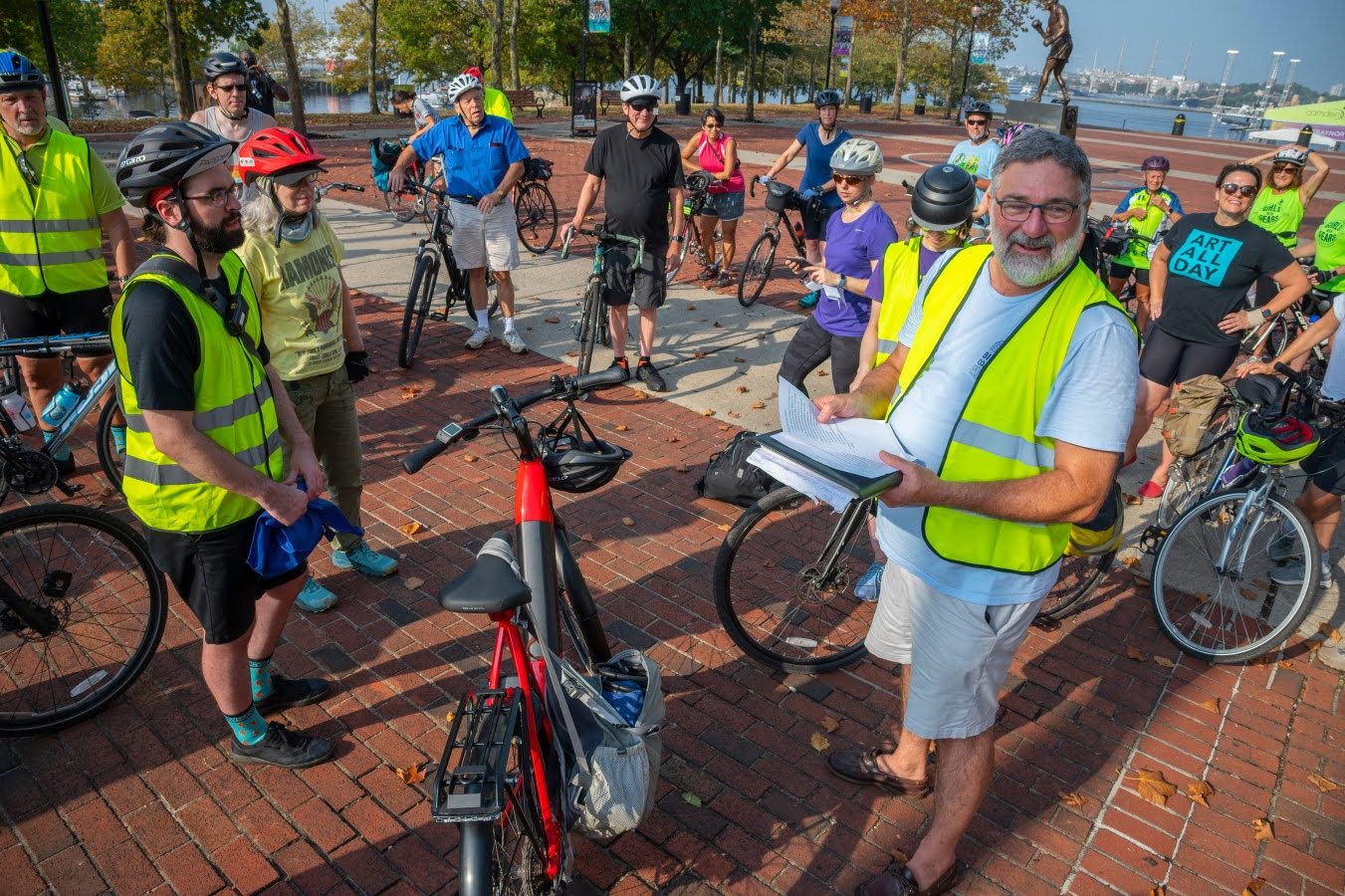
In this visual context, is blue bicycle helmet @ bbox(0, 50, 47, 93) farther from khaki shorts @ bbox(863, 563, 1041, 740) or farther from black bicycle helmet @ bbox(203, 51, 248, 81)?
khaki shorts @ bbox(863, 563, 1041, 740)

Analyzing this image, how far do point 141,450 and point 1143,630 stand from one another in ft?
15.3

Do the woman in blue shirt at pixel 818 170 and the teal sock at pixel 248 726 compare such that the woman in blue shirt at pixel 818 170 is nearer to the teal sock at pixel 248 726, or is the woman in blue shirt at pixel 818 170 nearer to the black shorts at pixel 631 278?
the black shorts at pixel 631 278

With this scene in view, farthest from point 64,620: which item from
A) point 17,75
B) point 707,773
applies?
point 17,75

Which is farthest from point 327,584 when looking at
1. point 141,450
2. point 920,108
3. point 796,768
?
point 920,108

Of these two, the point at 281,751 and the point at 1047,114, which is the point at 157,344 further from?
the point at 1047,114

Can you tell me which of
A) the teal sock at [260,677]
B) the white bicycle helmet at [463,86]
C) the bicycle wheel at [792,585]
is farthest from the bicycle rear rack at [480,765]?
the white bicycle helmet at [463,86]

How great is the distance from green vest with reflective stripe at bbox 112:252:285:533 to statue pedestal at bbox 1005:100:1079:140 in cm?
1326

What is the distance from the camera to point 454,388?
22.9ft

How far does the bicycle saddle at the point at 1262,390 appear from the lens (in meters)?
4.30

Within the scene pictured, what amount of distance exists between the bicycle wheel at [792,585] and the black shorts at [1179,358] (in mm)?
2704

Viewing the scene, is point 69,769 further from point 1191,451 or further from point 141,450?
point 1191,451

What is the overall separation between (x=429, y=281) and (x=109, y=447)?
9.59 ft

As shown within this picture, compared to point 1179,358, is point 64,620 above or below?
below

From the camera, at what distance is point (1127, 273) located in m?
8.91
